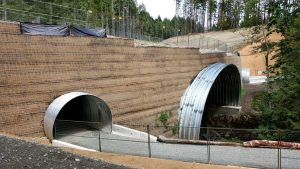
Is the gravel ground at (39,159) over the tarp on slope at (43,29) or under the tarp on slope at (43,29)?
under

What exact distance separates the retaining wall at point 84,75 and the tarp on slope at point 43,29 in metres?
0.54

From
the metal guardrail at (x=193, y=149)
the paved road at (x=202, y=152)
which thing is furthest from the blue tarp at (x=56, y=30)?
the paved road at (x=202, y=152)

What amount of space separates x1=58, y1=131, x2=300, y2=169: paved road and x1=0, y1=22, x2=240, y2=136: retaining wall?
2140 mm

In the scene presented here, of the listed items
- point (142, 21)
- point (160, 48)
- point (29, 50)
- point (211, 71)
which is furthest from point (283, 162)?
point (142, 21)

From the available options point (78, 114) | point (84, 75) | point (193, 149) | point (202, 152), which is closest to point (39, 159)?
point (202, 152)

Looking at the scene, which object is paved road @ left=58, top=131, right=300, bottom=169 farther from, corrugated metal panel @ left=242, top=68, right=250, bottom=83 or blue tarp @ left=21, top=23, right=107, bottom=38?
corrugated metal panel @ left=242, top=68, right=250, bottom=83

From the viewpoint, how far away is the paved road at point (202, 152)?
488 inches

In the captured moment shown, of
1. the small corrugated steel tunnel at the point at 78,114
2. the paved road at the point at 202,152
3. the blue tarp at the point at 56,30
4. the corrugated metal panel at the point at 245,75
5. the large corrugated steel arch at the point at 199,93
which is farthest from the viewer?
the corrugated metal panel at the point at 245,75

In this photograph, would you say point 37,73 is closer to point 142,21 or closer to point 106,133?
point 106,133

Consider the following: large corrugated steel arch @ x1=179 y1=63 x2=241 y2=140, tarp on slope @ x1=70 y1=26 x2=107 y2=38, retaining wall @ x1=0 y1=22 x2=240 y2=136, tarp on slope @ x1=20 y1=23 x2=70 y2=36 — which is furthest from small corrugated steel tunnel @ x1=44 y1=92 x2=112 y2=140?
large corrugated steel arch @ x1=179 y1=63 x2=241 y2=140

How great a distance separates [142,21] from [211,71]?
2656 inches

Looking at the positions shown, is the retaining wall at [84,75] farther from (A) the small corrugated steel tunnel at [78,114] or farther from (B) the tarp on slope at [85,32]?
(B) the tarp on slope at [85,32]

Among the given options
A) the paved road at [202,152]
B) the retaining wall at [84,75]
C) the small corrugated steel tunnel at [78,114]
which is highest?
the retaining wall at [84,75]

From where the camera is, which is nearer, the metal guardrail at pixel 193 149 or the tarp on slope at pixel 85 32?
the metal guardrail at pixel 193 149
